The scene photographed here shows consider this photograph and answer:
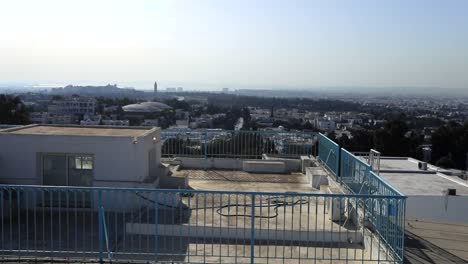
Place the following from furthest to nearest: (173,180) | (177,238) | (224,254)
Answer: (173,180)
(177,238)
(224,254)

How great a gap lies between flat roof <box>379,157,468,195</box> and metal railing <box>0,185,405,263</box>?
405 inches

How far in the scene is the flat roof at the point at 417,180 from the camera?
62.8ft

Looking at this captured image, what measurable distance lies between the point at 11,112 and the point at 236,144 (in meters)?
25.9

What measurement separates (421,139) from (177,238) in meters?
36.4

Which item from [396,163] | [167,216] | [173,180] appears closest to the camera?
[167,216]

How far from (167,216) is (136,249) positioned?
55.2 inches

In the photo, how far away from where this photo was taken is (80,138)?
33.4 ft

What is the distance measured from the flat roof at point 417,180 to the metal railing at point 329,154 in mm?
5453

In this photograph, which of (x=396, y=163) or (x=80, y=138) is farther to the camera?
(x=396, y=163)

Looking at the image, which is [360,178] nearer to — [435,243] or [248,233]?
[435,243]

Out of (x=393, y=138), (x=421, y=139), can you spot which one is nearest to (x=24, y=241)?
(x=393, y=138)

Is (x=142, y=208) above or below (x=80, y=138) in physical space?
below

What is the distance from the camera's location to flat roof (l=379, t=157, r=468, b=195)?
19141 mm

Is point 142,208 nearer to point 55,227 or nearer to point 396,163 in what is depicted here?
point 55,227
